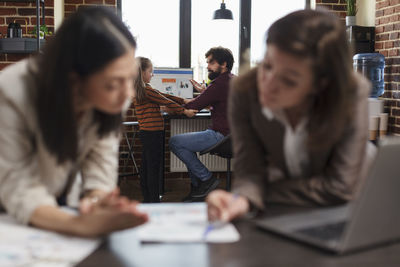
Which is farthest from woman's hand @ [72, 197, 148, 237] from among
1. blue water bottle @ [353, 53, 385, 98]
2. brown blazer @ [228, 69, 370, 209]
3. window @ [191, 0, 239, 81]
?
window @ [191, 0, 239, 81]

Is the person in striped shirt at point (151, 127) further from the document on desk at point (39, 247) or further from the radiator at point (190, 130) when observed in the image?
the document on desk at point (39, 247)

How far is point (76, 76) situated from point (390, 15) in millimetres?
3864

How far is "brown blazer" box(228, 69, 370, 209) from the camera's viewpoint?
113cm

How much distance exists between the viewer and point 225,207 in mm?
1029

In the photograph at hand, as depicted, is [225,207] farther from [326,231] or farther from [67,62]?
[67,62]

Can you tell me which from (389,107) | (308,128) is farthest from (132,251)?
(389,107)

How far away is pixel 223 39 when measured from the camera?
519cm

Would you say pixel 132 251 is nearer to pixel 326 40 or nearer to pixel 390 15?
pixel 326 40

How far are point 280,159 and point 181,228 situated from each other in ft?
1.29

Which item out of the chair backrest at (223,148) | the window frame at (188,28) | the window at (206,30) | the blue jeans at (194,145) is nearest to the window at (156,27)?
the window frame at (188,28)

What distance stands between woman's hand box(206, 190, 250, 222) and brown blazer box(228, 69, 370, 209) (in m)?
0.05

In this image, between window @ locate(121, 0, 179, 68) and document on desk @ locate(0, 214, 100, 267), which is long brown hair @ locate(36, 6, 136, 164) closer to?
document on desk @ locate(0, 214, 100, 267)

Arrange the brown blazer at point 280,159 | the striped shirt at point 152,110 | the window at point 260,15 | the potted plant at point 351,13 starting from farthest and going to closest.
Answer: the window at point 260,15, the potted plant at point 351,13, the striped shirt at point 152,110, the brown blazer at point 280,159

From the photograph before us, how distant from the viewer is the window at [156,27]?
5.02m
